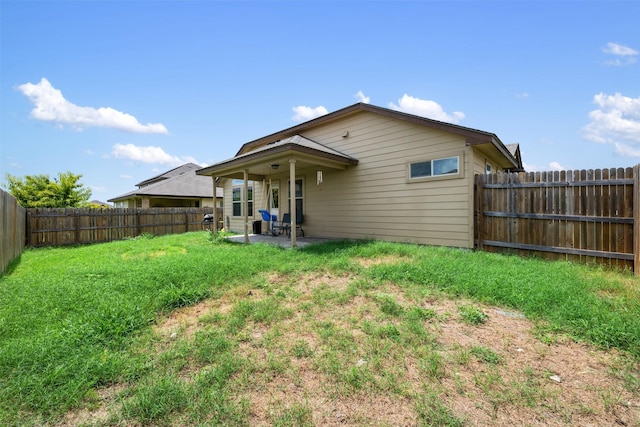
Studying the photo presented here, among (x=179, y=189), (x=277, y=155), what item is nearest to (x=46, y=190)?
(x=179, y=189)

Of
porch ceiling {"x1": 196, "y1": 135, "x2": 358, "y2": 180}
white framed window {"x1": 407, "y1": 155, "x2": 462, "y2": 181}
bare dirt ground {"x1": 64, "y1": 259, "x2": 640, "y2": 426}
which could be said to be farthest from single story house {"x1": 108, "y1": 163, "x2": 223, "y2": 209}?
bare dirt ground {"x1": 64, "y1": 259, "x2": 640, "y2": 426}

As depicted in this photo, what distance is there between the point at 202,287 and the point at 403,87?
8905mm

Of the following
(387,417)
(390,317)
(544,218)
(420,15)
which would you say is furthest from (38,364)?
(420,15)

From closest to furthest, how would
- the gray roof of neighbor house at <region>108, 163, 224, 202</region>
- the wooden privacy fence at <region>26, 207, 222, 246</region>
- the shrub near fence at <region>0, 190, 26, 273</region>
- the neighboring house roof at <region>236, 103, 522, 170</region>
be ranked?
the shrub near fence at <region>0, 190, 26, 273</region>, the neighboring house roof at <region>236, 103, 522, 170</region>, the wooden privacy fence at <region>26, 207, 222, 246</region>, the gray roof of neighbor house at <region>108, 163, 224, 202</region>

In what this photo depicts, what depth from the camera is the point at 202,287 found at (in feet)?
14.0

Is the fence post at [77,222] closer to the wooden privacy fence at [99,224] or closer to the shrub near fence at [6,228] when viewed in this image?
the wooden privacy fence at [99,224]

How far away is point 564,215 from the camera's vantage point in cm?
567

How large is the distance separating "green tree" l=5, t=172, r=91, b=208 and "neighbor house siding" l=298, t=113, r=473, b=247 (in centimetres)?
2151

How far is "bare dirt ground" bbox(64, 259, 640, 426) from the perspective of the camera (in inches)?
70.0

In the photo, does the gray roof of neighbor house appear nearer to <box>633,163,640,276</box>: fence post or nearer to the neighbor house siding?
the neighbor house siding

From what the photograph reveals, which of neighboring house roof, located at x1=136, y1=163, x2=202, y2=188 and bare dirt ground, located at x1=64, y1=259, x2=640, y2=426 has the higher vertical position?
neighboring house roof, located at x1=136, y1=163, x2=202, y2=188

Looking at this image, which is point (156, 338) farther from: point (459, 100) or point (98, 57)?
point (459, 100)

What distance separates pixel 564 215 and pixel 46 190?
1172 inches

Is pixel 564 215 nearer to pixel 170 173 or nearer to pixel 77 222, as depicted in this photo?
pixel 77 222
